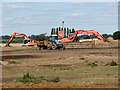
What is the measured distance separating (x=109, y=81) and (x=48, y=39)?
4128 cm

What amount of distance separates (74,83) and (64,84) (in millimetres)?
530

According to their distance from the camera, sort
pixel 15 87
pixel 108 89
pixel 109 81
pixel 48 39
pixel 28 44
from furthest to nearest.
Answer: pixel 28 44, pixel 48 39, pixel 109 81, pixel 15 87, pixel 108 89

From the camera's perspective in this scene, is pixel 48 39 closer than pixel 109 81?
No

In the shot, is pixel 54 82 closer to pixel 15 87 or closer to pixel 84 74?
pixel 15 87

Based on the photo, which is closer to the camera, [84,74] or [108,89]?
[108,89]

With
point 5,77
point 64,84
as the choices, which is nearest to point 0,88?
A: point 64,84

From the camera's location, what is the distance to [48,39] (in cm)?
5762

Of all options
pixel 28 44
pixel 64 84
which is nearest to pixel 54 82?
pixel 64 84

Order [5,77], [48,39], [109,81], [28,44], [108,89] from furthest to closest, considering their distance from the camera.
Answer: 1. [28,44]
2. [48,39]
3. [5,77]
4. [109,81]
5. [108,89]

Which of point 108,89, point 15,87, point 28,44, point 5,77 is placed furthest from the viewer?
point 28,44

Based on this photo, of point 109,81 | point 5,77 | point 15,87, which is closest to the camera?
point 15,87

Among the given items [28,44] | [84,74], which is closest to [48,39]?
[28,44]

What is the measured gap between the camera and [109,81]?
54.8ft

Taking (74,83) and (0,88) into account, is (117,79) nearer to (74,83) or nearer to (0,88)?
(74,83)
